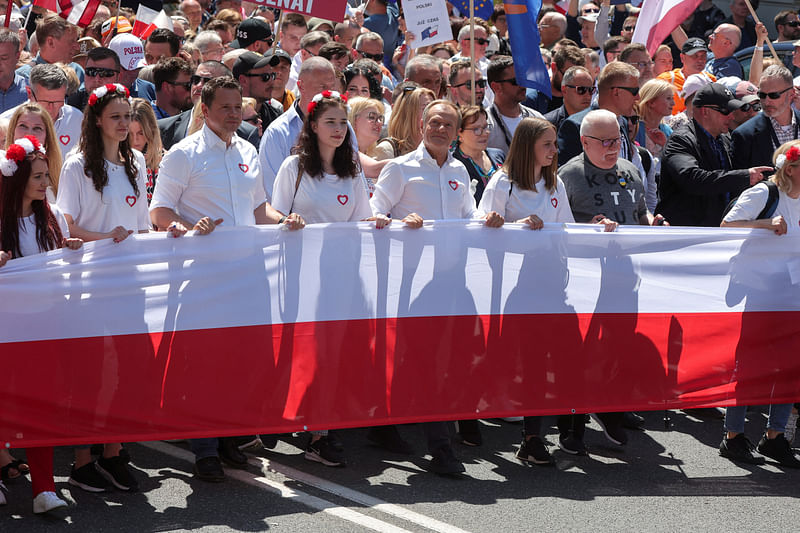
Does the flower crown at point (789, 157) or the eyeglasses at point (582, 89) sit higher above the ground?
the eyeglasses at point (582, 89)

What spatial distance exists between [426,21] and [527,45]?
1787 mm

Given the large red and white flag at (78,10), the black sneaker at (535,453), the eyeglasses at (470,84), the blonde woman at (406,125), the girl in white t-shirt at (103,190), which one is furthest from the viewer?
the large red and white flag at (78,10)

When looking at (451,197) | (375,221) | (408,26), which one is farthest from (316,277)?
(408,26)

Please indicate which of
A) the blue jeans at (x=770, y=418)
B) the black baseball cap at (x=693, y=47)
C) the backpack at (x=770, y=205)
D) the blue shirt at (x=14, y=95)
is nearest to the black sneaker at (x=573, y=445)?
the blue jeans at (x=770, y=418)

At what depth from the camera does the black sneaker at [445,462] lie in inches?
251

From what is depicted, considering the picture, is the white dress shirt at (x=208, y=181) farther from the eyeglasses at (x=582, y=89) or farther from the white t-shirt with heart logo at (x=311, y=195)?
the eyeglasses at (x=582, y=89)

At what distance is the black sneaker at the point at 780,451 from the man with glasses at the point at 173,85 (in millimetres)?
4781

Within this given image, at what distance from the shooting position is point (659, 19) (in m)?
11.0

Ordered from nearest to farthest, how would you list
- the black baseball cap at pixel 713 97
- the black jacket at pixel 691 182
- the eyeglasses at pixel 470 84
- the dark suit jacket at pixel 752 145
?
1. the black jacket at pixel 691 182
2. the black baseball cap at pixel 713 97
3. the dark suit jacket at pixel 752 145
4. the eyeglasses at pixel 470 84

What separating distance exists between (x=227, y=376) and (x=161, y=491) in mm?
694

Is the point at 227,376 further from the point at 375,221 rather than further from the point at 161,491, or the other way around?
the point at 375,221

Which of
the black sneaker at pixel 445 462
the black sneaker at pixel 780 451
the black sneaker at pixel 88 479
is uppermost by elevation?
the black sneaker at pixel 88 479

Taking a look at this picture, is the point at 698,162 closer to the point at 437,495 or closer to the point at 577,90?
the point at 577,90

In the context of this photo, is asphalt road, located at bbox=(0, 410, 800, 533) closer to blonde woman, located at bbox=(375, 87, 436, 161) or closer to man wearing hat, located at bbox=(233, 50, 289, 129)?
blonde woman, located at bbox=(375, 87, 436, 161)
